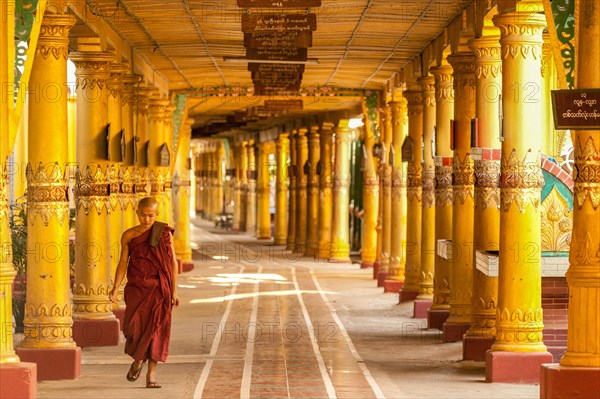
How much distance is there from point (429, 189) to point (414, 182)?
1308 mm

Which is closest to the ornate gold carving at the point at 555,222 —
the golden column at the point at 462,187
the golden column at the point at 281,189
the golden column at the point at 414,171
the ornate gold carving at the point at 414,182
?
the golden column at the point at 462,187

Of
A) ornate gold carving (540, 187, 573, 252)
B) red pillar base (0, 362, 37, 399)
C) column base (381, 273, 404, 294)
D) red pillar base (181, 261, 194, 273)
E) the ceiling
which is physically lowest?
red pillar base (181, 261, 194, 273)

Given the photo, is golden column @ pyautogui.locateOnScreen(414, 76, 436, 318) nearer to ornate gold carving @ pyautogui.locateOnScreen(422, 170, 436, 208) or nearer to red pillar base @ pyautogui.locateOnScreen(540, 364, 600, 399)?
ornate gold carving @ pyautogui.locateOnScreen(422, 170, 436, 208)

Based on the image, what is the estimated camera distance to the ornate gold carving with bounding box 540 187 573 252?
14227 mm

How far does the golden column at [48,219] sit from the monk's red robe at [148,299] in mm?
1099

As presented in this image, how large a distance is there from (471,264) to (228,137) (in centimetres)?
4212

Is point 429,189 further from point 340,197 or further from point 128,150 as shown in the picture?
point 340,197

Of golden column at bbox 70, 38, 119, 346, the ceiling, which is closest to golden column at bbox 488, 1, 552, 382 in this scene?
the ceiling

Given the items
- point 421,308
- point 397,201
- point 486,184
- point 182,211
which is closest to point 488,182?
point 486,184

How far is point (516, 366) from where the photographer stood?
42.8 ft

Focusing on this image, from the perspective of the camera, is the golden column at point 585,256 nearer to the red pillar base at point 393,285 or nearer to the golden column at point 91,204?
the golden column at point 91,204

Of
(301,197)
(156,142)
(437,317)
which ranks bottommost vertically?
(437,317)

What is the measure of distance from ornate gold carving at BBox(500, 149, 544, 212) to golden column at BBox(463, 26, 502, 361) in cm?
149

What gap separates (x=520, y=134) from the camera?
13234mm
